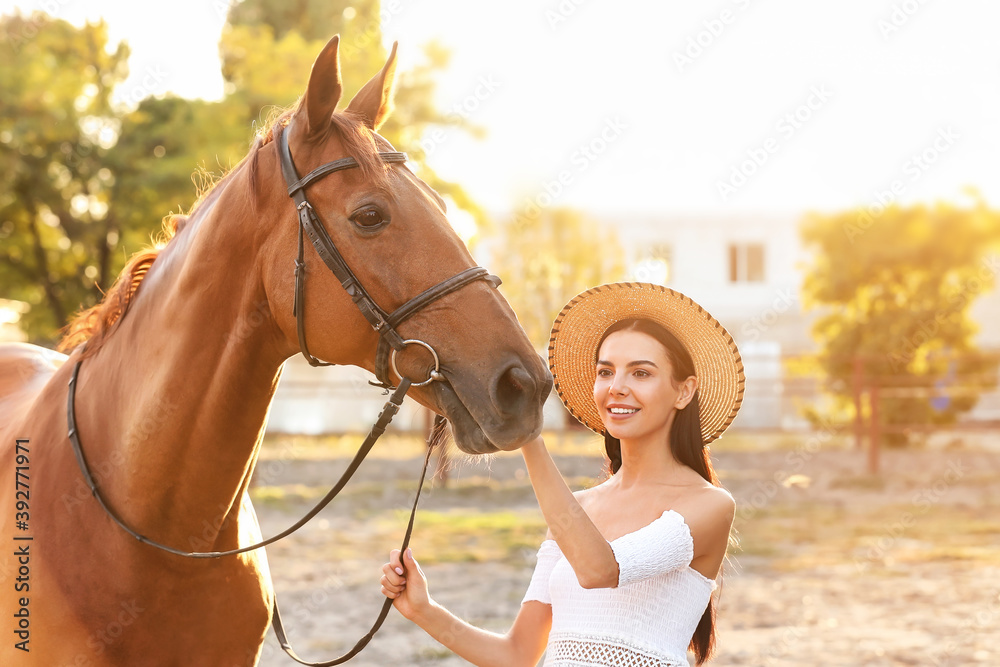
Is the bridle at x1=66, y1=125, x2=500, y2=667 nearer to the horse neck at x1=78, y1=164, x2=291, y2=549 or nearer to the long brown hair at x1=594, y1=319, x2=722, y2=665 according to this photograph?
the horse neck at x1=78, y1=164, x2=291, y2=549

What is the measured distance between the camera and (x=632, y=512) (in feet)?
7.26

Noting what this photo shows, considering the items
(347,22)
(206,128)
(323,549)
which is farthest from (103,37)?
(323,549)

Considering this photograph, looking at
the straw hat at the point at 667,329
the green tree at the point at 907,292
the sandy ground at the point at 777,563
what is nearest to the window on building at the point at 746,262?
the green tree at the point at 907,292

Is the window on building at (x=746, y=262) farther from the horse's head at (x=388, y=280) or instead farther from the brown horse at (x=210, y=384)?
the horse's head at (x=388, y=280)

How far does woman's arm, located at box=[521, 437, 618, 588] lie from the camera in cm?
194

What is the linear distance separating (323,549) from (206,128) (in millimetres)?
8153

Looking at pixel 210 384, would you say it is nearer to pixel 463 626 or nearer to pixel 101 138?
pixel 463 626

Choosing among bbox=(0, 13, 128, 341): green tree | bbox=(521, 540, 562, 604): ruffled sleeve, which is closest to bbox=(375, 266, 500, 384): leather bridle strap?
bbox=(521, 540, 562, 604): ruffled sleeve

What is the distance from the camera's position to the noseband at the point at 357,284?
6.06 ft

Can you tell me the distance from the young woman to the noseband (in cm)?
35

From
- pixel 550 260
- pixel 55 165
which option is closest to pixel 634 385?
pixel 55 165

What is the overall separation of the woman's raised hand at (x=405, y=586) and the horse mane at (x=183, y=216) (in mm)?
908

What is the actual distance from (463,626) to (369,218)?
3.45ft

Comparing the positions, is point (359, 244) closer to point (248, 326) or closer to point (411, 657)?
point (248, 326)
